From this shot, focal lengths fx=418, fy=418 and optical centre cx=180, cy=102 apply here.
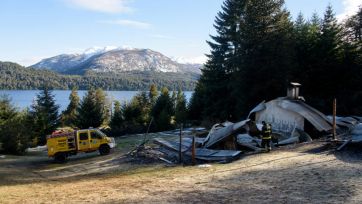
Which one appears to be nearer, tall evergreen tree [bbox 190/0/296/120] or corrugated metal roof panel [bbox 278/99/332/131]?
corrugated metal roof panel [bbox 278/99/332/131]

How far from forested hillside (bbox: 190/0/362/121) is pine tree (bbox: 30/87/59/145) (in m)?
22.6

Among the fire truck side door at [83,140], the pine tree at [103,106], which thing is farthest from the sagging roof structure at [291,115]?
the pine tree at [103,106]

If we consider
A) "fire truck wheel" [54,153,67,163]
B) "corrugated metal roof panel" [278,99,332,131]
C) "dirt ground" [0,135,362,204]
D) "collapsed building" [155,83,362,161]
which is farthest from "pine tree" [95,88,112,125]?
"dirt ground" [0,135,362,204]

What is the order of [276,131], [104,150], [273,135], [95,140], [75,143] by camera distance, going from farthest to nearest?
[104,150] → [95,140] → [75,143] → [276,131] → [273,135]

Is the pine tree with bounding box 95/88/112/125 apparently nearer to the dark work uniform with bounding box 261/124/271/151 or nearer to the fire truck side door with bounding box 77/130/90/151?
the fire truck side door with bounding box 77/130/90/151

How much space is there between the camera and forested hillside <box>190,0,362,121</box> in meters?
42.8

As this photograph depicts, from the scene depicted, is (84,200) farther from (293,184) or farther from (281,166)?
(281,166)

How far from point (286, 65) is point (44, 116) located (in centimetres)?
3368

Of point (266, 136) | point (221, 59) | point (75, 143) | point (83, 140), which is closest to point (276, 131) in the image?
point (266, 136)

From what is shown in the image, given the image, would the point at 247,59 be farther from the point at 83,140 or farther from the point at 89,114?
the point at 89,114

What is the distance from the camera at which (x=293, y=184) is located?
49.1 ft

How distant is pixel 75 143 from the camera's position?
3086 centimetres

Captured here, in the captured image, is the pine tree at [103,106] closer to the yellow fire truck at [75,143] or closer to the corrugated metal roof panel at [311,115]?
the yellow fire truck at [75,143]

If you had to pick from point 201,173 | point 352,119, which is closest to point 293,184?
point 201,173
